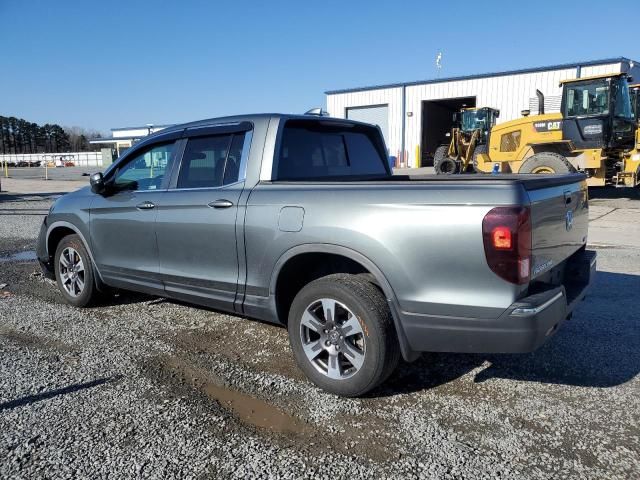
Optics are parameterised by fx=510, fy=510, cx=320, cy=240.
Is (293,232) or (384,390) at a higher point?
(293,232)

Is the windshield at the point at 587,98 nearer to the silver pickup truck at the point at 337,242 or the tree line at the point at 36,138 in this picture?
the silver pickup truck at the point at 337,242

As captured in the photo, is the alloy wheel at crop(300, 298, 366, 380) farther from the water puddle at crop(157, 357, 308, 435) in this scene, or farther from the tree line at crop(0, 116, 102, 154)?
the tree line at crop(0, 116, 102, 154)

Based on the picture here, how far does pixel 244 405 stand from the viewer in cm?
322

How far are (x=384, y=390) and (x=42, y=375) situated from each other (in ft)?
7.97

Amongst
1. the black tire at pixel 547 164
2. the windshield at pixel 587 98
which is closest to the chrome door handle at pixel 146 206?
the black tire at pixel 547 164

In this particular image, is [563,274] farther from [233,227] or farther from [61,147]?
[61,147]

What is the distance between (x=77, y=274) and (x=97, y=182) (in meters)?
1.10

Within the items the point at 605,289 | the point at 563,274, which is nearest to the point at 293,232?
the point at 563,274

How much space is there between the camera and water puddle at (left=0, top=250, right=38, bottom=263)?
7727mm

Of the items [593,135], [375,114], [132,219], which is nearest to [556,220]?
[132,219]

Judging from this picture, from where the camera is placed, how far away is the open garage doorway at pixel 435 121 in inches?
1433

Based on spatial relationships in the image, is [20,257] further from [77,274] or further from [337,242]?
[337,242]

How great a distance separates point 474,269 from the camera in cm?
276

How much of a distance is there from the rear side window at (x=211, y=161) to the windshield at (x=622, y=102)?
13.8 m
